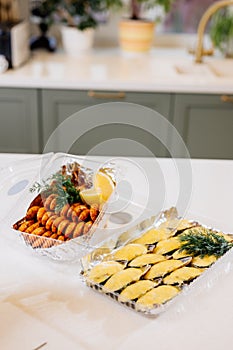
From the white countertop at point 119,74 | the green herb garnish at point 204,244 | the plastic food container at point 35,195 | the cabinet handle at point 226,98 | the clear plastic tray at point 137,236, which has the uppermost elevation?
the plastic food container at point 35,195

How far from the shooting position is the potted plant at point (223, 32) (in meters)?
2.96

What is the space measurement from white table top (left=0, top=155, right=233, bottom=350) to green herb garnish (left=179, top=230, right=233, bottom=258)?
52 mm

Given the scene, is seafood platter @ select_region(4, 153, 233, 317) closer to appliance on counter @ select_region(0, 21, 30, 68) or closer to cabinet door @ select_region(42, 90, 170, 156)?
cabinet door @ select_region(42, 90, 170, 156)

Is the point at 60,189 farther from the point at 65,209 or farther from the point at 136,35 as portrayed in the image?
the point at 136,35

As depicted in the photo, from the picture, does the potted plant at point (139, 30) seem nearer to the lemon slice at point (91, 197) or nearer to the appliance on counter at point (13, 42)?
the appliance on counter at point (13, 42)

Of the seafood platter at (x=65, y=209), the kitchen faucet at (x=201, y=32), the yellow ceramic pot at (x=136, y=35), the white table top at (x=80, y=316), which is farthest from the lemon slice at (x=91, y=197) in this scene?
the yellow ceramic pot at (x=136, y=35)

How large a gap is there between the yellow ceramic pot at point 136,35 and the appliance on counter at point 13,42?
0.61 metres

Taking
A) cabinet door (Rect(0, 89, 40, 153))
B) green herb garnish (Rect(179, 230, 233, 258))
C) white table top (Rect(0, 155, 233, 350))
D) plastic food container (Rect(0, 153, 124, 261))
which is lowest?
cabinet door (Rect(0, 89, 40, 153))

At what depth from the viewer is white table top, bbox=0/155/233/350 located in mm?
920

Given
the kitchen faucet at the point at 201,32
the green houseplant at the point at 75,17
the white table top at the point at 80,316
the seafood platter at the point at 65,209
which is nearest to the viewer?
the white table top at the point at 80,316

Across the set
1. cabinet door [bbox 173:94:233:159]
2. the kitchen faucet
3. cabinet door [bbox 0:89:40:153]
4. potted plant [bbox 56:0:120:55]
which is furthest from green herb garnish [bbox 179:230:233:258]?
potted plant [bbox 56:0:120:55]

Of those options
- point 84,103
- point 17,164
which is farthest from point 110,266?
point 84,103

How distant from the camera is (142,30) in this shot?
2.99 metres

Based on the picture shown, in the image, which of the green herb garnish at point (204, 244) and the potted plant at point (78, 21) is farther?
the potted plant at point (78, 21)
